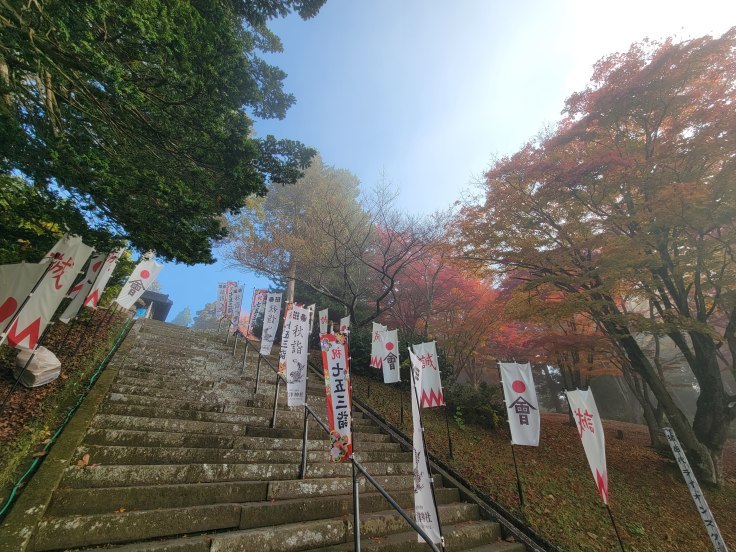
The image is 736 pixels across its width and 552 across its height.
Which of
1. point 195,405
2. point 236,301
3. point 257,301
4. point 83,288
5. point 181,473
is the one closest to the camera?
point 181,473

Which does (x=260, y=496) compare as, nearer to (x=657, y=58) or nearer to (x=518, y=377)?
(x=518, y=377)

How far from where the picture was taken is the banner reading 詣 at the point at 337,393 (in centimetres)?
383

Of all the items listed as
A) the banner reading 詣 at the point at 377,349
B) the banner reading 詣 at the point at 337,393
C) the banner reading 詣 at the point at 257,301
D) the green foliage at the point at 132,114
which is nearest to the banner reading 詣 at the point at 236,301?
the banner reading 詣 at the point at 257,301

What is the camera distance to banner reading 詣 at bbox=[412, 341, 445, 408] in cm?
706

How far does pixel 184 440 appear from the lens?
461cm

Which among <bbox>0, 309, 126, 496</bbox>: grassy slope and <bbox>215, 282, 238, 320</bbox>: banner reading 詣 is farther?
<bbox>215, 282, 238, 320</bbox>: banner reading 詣

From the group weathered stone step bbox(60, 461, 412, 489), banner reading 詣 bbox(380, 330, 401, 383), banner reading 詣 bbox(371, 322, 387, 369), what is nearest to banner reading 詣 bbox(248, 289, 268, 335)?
banner reading 詣 bbox(371, 322, 387, 369)

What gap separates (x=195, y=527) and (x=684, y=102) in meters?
12.4

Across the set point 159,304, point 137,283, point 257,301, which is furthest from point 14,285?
point 159,304

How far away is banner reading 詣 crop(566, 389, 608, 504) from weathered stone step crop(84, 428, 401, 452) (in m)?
4.36

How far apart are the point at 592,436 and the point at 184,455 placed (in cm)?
617

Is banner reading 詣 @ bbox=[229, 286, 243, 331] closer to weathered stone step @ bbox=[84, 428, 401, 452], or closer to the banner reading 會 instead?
the banner reading 會

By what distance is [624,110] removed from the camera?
812 centimetres

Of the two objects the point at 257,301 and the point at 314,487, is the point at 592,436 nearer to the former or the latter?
the point at 314,487
